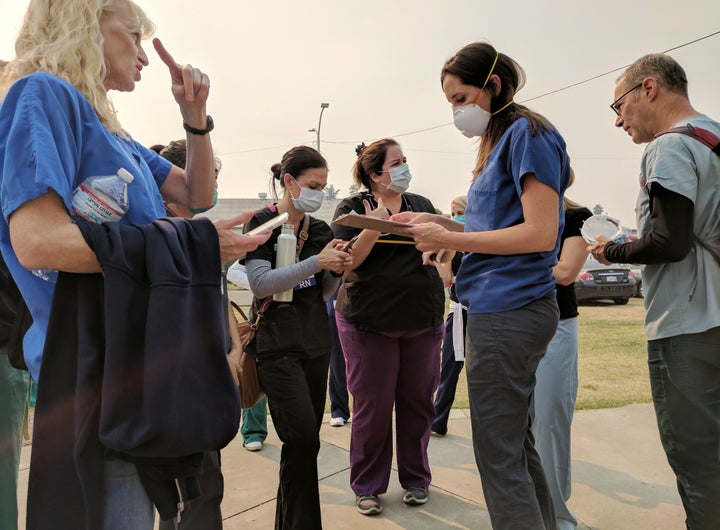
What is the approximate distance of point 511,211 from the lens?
2.01m

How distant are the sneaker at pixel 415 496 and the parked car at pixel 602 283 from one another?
12.0 metres

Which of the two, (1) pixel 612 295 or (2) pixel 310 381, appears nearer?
(2) pixel 310 381

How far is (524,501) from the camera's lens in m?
1.88

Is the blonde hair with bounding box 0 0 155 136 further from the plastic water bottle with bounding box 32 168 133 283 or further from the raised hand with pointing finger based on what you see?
the raised hand with pointing finger

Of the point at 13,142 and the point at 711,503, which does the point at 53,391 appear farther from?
the point at 711,503

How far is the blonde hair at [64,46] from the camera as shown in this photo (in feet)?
4.44

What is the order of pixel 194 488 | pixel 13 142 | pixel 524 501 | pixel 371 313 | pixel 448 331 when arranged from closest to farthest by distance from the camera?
pixel 13 142 < pixel 194 488 < pixel 524 501 < pixel 371 313 < pixel 448 331

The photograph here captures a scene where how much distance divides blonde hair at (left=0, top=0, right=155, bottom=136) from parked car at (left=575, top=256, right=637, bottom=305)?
14.1m

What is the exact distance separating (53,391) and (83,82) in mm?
811

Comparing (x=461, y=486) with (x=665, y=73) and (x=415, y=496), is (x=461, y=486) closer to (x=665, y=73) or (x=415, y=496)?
(x=415, y=496)

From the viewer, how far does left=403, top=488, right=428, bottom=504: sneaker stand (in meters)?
3.15

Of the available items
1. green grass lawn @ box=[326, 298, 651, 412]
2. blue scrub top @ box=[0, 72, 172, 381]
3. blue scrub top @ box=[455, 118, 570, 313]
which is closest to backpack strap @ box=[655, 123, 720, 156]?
blue scrub top @ box=[455, 118, 570, 313]

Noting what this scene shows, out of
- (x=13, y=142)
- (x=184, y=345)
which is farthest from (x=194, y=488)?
(x=13, y=142)

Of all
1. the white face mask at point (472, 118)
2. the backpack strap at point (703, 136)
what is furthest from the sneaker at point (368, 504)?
the backpack strap at point (703, 136)
